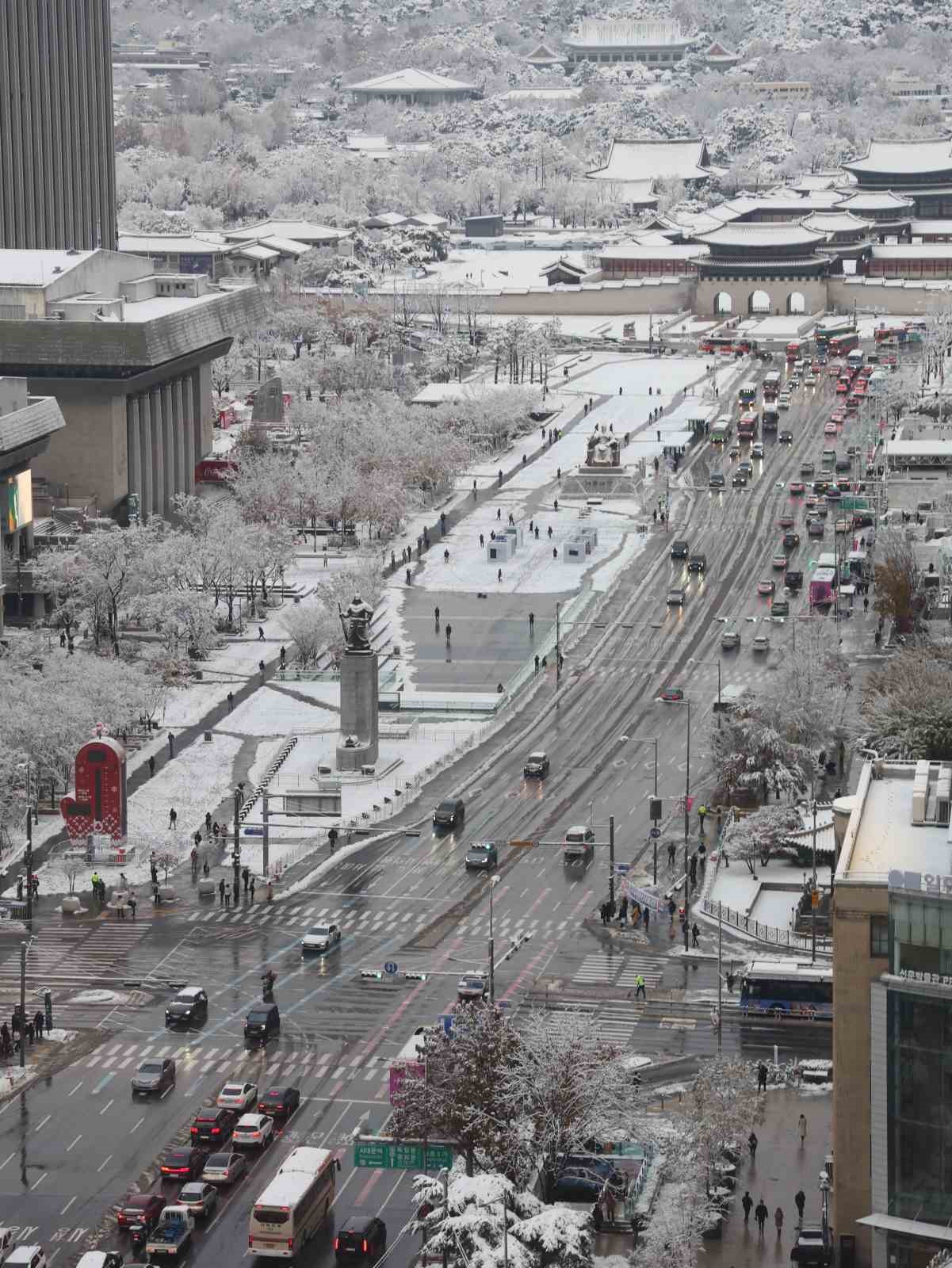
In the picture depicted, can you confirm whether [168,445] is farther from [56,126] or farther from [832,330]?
[832,330]

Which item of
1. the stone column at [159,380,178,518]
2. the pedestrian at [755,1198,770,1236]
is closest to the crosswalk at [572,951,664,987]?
the pedestrian at [755,1198,770,1236]

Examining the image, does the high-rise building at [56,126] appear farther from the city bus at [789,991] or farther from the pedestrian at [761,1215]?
the pedestrian at [761,1215]

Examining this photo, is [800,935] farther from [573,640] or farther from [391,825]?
[573,640]

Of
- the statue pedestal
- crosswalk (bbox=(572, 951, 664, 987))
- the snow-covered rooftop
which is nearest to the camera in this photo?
crosswalk (bbox=(572, 951, 664, 987))

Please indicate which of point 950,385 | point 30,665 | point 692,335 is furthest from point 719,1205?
point 692,335

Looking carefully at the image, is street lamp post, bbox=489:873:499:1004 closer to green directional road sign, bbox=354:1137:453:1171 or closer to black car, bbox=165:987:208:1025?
black car, bbox=165:987:208:1025

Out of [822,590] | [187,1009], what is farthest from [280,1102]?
[822,590]
